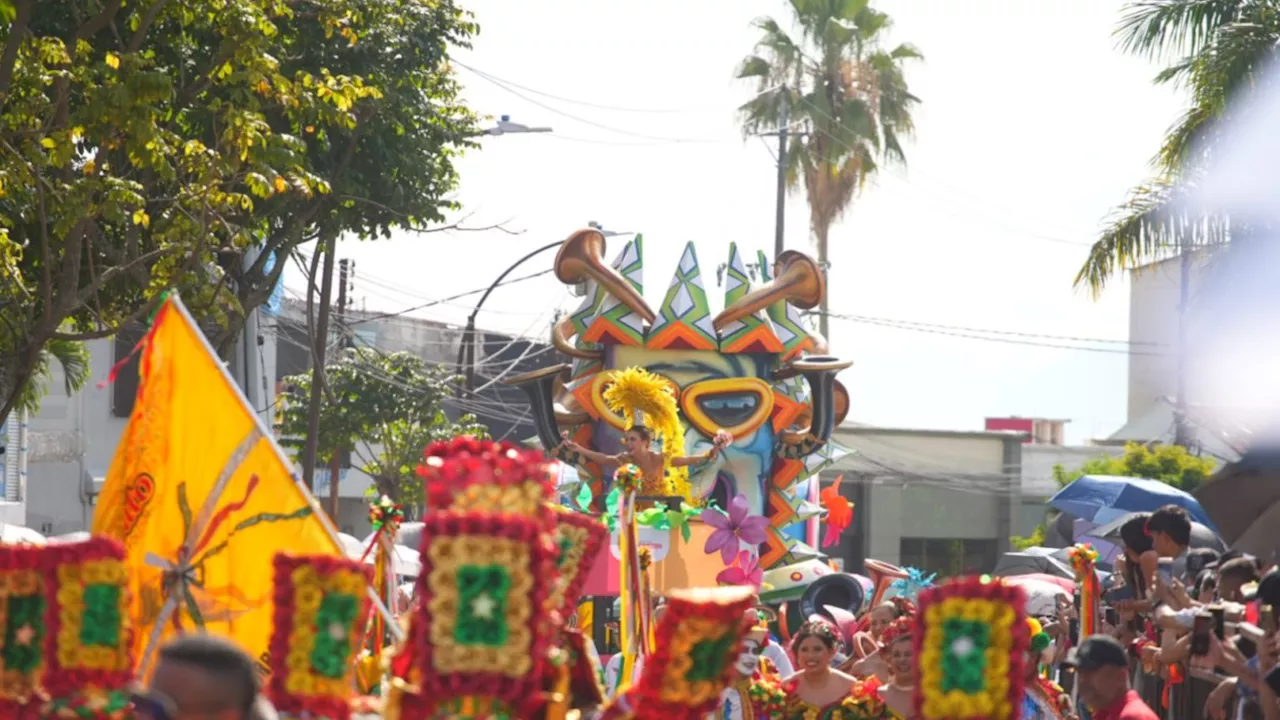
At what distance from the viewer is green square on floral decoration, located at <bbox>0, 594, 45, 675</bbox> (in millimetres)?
4363

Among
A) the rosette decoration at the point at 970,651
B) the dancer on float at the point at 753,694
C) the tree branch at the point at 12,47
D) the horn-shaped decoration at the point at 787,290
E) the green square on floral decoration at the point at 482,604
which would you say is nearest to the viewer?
the green square on floral decoration at the point at 482,604

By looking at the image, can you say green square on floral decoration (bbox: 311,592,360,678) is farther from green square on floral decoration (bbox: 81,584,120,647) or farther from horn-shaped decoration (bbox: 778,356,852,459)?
horn-shaped decoration (bbox: 778,356,852,459)

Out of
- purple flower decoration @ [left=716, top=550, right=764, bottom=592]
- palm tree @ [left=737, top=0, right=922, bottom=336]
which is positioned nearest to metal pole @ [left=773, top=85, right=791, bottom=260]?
palm tree @ [left=737, top=0, right=922, bottom=336]

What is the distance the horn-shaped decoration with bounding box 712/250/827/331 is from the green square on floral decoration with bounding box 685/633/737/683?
43.0 ft

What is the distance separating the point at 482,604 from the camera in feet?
12.9

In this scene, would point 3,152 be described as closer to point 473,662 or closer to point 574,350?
point 574,350

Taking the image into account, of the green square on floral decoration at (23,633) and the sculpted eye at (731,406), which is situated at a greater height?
the sculpted eye at (731,406)

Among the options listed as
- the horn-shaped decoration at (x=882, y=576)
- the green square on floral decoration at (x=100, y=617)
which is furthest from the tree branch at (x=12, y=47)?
the green square on floral decoration at (x=100, y=617)

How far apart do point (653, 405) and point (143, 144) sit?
16.3ft

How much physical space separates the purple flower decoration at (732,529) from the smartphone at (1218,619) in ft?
23.4

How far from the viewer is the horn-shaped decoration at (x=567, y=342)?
17.6 m

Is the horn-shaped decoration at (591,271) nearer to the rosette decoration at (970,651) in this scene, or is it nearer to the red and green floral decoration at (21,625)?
the rosette decoration at (970,651)

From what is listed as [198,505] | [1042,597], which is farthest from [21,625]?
[1042,597]

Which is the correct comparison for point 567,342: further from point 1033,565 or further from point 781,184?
point 781,184
